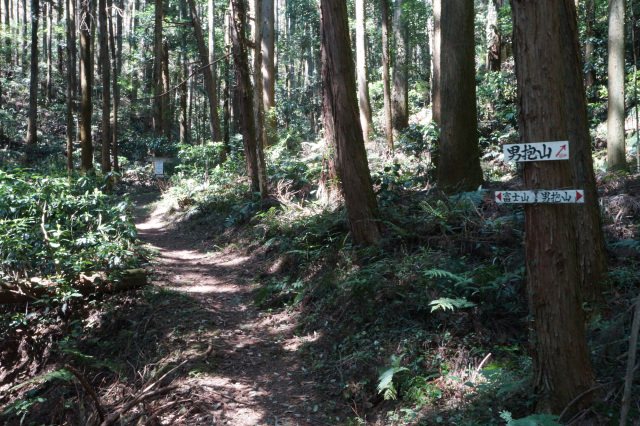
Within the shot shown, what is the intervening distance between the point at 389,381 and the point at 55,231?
542 cm

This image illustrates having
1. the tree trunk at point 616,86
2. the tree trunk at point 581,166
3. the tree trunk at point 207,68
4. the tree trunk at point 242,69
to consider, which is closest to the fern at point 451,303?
the tree trunk at point 581,166

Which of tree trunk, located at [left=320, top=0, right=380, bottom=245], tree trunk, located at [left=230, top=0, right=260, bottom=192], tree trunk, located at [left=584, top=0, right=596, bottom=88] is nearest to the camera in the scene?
tree trunk, located at [left=320, top=0, right=380, bottom=245]

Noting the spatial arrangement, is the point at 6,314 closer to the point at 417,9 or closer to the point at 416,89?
the point at 417,9

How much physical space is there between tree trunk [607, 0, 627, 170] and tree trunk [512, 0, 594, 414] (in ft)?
25.7

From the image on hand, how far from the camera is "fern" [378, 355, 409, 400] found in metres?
4.27

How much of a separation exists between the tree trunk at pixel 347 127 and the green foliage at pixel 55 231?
3.88 metres

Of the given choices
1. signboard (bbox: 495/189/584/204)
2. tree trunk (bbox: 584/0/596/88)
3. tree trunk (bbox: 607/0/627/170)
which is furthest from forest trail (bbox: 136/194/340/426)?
tree trunk (bbox: 584/0/596/88)

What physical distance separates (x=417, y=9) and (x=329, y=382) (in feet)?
80.8

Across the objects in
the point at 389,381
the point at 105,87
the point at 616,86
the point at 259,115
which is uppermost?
the point at 105,87

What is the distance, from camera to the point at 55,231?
269 inches

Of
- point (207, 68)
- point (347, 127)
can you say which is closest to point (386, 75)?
point (207, 68)

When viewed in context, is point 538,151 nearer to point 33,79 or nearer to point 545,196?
point 545,196

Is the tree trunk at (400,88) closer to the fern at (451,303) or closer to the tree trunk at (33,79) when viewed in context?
the fern at (451,303)

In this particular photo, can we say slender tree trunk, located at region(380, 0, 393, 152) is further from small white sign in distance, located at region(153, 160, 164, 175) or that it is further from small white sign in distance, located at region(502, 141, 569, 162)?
small white sign in distance, located at region(153, 160, 164, 175)
